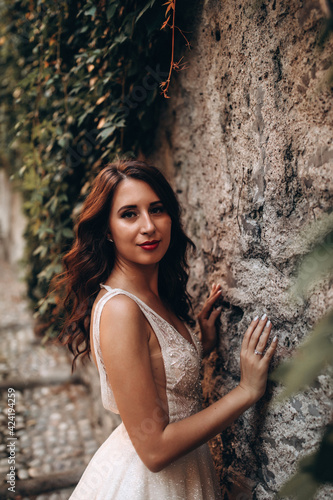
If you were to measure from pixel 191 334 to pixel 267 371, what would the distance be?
0.46 meters

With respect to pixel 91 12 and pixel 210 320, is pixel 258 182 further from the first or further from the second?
pixel 91 12

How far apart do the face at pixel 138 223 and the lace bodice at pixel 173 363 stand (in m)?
0.17

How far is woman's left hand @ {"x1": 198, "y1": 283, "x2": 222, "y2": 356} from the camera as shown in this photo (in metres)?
1.83

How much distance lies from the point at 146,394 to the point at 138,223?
2.04 ft

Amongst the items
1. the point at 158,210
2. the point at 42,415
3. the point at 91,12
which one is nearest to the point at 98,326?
the point at 158,210

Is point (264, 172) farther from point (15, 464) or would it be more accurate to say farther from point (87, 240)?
point (15, 464)

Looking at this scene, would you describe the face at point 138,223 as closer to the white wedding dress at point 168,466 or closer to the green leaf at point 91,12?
the white wedding dress at point 168,466

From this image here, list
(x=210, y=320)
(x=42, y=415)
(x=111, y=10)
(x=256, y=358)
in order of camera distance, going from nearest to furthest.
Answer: (x=256, y=358), (x=210, y=320), (x=111, y=10), (x=42, y=415)

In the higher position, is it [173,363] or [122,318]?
[122,318]

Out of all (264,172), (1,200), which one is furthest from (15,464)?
(1,200)

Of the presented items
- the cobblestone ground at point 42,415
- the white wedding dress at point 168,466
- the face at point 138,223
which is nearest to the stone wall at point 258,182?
the white wedding dress at point 168,466

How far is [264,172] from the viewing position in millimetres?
1465

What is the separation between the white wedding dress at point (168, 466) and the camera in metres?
1.50

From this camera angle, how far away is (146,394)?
1.33 meters
